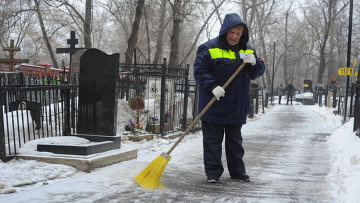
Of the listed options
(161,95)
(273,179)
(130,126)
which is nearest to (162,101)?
(161,95)

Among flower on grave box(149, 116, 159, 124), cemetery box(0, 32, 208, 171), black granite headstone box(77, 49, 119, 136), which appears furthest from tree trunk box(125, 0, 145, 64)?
black granite headstone box(77, 49, 119, 136)

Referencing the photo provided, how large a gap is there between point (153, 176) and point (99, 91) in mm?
2346

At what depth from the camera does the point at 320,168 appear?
19.8 ft

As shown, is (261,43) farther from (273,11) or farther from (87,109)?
(87,109)

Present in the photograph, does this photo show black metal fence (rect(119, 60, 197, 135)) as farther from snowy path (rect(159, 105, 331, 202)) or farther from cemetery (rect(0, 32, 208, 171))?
snowy path (rect(159, 105, 331, 202))

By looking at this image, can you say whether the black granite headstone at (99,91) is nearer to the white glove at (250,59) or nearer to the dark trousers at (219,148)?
the dark trousers at (219,148)

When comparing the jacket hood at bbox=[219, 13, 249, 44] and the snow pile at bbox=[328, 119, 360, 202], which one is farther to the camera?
the jacket hood at bbox=[219, 13, 249, 44]

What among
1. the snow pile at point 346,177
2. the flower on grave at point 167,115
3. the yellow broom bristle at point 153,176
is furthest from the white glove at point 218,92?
the flower on grave at point 167,115

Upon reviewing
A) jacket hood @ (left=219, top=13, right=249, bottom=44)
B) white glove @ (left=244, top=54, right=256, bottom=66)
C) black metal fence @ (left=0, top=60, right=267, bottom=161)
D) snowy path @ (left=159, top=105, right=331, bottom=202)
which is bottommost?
snowy path @ (left=159, top=105, right=331, bottom=202)

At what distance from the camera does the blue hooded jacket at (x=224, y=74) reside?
15.2ft

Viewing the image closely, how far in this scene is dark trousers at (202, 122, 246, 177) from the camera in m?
4.70

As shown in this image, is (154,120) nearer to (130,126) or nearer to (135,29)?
(130,126)

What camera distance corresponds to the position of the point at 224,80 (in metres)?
4.69

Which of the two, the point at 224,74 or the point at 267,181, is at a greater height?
the point at 224,74
